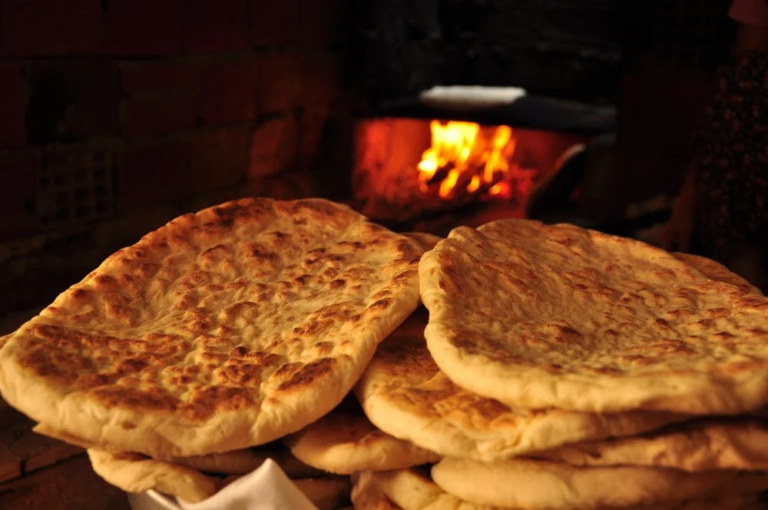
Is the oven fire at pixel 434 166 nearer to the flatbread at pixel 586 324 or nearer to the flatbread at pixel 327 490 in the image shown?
the flatbread at pixel 586 324

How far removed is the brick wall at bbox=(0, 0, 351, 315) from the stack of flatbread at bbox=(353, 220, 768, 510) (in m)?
1.94

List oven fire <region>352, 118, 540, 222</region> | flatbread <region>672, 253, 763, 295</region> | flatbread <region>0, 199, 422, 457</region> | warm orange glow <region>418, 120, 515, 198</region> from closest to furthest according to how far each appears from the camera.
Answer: flatbread <region>0, 199, 422, 457</region> → flatbread <region>672, 253, 763, 295</region> → oven fire <region>352, 118, 540, 222</region> → warm orange glow <region>418, 120, 515, 198</region>

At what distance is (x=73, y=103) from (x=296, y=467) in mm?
2117

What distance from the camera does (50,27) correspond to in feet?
8.85

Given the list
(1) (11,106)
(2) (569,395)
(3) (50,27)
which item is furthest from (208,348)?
(3) (50,27)

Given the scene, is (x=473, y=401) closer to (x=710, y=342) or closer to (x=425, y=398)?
(x=425, y=398)

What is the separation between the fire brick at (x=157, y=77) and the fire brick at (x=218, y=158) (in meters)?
0.23

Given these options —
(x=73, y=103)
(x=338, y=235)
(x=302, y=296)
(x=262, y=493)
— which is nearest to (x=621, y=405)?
(x=262, y=493)

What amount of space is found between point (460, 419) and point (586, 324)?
30 cm

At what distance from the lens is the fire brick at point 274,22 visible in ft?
11.9

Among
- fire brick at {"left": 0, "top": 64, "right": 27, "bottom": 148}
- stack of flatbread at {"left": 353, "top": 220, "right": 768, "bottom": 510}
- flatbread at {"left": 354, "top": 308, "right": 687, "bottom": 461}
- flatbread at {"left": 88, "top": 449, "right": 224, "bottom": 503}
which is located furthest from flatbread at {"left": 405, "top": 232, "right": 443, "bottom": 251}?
fire brick at {"left": 0, "top": 64, "right": 27, "bottom": 148}

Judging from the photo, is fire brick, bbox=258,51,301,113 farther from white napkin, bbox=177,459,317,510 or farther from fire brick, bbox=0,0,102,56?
white napkin, bbox=177,459,317,510

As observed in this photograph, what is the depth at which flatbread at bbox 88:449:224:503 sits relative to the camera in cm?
108

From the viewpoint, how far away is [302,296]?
1.38m
